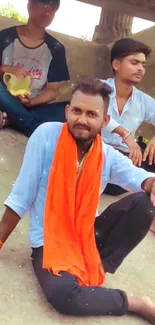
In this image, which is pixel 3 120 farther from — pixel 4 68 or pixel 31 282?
pixel 31 282

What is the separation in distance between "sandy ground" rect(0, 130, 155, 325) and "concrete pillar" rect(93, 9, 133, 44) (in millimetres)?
3038

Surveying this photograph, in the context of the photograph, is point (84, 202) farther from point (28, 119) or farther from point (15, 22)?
point (15, 22)

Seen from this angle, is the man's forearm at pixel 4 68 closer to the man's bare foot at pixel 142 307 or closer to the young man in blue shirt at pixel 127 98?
the young man in blue shirt at pixel 127 98

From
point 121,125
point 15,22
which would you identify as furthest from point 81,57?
point 121,125

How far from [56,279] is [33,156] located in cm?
53

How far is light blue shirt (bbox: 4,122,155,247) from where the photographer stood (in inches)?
119

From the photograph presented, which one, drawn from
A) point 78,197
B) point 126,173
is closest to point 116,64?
point 126,173

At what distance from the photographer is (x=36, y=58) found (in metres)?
5.04

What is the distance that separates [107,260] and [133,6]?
3.01 m

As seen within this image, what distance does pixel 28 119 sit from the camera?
488 centimetres

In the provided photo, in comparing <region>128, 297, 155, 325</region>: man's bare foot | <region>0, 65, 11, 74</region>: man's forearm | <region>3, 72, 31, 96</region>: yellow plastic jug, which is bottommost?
<region>3, 72, 31, 96</region>: yellow plastic jug

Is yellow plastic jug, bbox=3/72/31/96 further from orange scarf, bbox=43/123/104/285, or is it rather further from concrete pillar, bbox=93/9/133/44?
concrete pillar, bbox=93/9/133/44

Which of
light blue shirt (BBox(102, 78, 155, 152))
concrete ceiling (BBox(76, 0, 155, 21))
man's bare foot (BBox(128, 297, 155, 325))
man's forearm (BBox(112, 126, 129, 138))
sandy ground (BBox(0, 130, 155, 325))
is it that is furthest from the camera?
concrete ceiling (BBox(76, 0, 155, 21))

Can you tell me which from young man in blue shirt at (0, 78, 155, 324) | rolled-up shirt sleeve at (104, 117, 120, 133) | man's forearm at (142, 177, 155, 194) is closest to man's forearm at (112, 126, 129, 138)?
rolled-up shirt sleeve at (104, 117, 120, 133)
